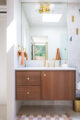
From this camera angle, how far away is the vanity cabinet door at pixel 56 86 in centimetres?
203

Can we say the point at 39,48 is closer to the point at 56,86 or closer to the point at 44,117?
the point at 56,86

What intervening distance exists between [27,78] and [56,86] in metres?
0.54

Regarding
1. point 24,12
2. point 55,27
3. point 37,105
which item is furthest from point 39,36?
point 37,105

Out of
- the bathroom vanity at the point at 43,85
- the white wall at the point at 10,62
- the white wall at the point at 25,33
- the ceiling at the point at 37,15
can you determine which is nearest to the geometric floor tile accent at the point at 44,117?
the white wall at the point at 10,62

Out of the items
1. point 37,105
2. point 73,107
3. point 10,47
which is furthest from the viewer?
point 37,105

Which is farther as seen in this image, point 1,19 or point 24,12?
point 24,12

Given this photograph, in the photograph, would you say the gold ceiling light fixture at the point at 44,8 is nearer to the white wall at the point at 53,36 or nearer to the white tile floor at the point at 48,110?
the white wall at the point at 53,36

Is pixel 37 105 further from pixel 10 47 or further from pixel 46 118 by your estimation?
pixel 10 47

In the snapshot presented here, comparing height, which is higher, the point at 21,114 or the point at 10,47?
the point at 10,47

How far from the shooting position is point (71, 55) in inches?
101

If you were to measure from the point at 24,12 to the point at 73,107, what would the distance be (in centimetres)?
238

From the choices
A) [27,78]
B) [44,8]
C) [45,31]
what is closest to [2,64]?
[27,78]

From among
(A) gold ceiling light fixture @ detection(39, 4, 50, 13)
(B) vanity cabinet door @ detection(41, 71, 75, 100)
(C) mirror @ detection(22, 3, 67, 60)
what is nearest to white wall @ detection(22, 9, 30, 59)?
(C) mirror @ detection(22, 3, 67, 60)

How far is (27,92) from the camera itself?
203 centimetres
